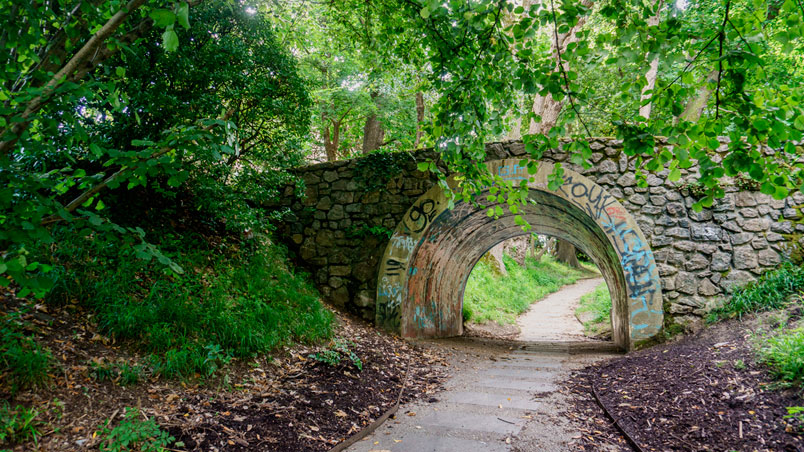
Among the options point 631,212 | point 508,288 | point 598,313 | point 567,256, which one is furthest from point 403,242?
point 567,256

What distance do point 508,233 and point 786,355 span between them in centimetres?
543

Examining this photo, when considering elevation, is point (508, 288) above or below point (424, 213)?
below

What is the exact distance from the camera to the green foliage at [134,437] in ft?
8.09

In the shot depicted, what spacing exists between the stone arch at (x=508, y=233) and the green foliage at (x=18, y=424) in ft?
15.2

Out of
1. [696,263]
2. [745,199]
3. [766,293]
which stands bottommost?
[766,293]

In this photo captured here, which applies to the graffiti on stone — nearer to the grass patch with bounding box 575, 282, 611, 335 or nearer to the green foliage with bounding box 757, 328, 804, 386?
the green foliage with bounding box 757, 328, 804, 386

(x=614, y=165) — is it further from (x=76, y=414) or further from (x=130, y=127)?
(x=76, y=414)

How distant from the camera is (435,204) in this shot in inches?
261

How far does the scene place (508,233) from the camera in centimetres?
863

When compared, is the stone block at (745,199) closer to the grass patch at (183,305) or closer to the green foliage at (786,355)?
the green foliage at (786,355)

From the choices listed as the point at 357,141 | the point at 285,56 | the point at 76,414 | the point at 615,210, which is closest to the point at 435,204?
the point at 615,210

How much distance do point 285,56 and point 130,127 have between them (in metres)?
1.95

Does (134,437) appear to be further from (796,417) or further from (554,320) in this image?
(554,320)

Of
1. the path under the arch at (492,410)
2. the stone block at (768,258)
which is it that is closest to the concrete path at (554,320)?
the path under the arch at (492,410)
